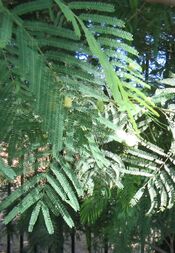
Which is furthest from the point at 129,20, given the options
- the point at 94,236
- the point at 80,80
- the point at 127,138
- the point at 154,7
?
the point at 94,236

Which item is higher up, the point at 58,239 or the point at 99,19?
the point at 99,19

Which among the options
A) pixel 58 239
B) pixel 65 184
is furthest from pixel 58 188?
pixel 58 239

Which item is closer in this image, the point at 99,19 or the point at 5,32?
the point at 5,32

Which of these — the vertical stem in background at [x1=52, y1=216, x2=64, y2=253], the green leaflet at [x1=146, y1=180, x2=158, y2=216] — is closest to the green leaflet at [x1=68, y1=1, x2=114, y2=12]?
the green leaflet at [x1=146, y1=180, x2=158, y2=216]

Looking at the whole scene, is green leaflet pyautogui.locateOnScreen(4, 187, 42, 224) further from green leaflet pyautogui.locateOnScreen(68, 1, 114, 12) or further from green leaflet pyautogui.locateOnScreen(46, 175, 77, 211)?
green leaflet pyautogui.locateOnScreen(68, 1, 114, 12)

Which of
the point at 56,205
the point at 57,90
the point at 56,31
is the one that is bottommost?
the point at 56,205

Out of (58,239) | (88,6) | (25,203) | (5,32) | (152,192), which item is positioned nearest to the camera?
(5,32)

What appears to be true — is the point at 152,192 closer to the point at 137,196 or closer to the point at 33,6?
the point at 137,196

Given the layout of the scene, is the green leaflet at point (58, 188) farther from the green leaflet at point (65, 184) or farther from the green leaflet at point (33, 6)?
the green leaflet at point (33, 6)

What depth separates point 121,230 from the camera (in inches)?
65.1

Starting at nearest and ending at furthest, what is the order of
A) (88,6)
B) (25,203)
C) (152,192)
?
(88,6) < (25,203) < (152,192)

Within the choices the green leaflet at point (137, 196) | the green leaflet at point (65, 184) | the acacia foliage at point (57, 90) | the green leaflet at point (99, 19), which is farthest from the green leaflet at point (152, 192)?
the green leaflet at point (99, 19)

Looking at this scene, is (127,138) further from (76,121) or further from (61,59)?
(61,59)

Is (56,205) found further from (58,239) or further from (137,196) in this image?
(58,239)
